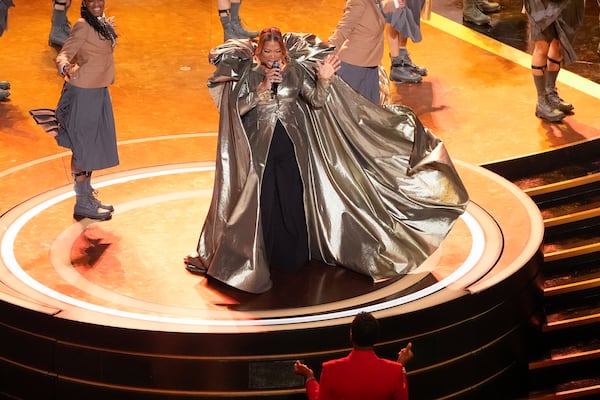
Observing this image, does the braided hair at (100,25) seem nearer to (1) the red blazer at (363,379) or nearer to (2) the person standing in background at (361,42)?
(2) the person standing in background at (361,42)

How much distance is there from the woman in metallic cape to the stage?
0.15 metres

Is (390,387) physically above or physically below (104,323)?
above

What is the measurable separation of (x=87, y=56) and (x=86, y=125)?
45 cm

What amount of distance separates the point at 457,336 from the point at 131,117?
4.38 metres

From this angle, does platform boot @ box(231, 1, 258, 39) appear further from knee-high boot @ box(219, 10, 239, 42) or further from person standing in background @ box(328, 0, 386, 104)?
person standing in background @ box(328, 0, 386, 104)

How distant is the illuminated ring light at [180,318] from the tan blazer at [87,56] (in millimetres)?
931

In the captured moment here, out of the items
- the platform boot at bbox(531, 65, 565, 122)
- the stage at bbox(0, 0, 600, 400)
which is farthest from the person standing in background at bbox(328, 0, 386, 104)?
the platform boot at bbox(531, 65, 565, 122)

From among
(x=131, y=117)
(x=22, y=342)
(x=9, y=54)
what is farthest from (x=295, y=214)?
(x=9, y=54)

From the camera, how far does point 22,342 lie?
6613 millimetres

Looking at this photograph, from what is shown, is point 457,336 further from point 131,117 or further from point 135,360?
point 131,117

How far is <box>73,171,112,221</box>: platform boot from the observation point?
805 cm

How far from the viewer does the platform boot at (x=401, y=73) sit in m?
11.0

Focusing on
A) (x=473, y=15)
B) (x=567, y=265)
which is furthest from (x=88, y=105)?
(x=473, y=15)

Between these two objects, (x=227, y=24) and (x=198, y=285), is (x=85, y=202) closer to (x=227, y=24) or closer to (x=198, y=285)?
(x=198, y=285)
